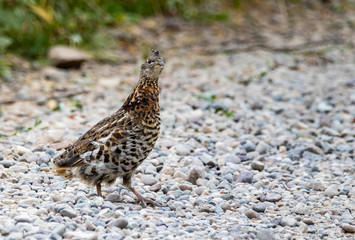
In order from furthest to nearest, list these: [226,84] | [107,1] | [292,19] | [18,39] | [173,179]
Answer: [292,19] < [107,1] < [18,39] < [226,84] < [173,179]

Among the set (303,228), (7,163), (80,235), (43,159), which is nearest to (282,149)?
(303,228)

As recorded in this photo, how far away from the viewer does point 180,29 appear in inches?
472

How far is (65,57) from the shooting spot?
32.0 ft

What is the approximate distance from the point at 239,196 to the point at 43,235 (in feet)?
6.11

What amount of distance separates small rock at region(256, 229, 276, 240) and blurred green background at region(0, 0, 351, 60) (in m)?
6.03

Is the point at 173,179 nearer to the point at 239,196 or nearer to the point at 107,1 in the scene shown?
the point at 239,196

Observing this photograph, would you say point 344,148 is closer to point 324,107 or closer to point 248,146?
point 248,146

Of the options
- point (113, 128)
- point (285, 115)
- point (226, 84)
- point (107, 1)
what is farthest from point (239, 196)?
point (107, 1)

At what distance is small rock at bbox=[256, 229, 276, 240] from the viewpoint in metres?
4.12

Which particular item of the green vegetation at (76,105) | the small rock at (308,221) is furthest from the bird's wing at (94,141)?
the green vegetation at (76,105)

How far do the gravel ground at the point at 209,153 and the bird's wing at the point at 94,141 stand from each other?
260 millimetres

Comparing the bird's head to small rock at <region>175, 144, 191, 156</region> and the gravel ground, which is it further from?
small rock at <region>175, 144, 191, 156</region>

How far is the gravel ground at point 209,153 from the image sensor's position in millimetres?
4324

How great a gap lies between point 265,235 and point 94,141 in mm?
1495
